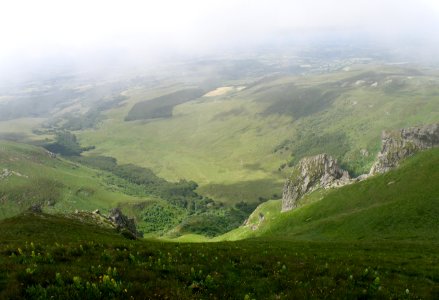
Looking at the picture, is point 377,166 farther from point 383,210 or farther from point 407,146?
point 383,210

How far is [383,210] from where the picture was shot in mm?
78812

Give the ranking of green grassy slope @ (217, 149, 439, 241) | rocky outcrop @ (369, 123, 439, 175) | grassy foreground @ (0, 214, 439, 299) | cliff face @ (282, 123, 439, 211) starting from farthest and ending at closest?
1. cliff face @ (282, 123, 439, 211)
2. rocky outcrop @ (369, 123, 439, 175)
3. green grassy slope @ (217, 149, 439, 241)
4. grassy foreground @ (0, 214, 439, 299)

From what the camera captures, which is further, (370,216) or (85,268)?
(370,216)

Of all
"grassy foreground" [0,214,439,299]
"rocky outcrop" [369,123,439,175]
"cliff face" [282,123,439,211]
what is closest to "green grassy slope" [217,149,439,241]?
"grassy foreground" [0,214,439,299]

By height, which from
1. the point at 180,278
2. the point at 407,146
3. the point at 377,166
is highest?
the point at 180,278

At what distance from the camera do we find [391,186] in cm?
9512

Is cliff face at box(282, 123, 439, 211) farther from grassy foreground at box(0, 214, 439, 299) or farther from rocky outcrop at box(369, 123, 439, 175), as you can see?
grassy foreground at box(0, 214, 439, 299)

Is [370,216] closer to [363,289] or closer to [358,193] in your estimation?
[358,193]

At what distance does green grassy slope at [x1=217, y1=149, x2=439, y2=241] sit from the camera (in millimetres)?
69250

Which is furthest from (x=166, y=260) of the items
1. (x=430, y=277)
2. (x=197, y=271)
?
(x=430, y=277)

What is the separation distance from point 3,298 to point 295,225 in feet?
Answer: 335

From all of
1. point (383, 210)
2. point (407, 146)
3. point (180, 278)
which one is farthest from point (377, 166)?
point (180, 278)

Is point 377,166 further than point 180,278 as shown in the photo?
Yes

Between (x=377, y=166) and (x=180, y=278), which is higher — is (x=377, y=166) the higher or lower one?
the lower one
